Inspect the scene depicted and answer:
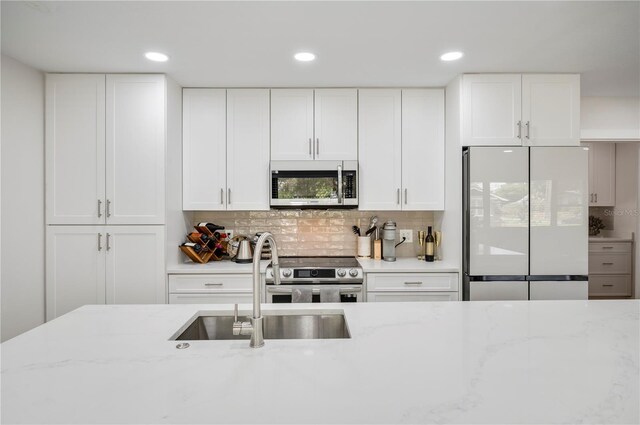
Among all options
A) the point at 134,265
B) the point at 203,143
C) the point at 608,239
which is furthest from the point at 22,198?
the point at 608,239

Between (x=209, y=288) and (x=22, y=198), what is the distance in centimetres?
143

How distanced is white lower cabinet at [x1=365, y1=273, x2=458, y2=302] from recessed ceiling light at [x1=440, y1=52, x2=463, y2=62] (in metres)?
1.56

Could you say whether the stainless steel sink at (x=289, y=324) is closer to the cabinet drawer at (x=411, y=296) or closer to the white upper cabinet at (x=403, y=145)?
the cabinet drawer at (x=411, y=296)

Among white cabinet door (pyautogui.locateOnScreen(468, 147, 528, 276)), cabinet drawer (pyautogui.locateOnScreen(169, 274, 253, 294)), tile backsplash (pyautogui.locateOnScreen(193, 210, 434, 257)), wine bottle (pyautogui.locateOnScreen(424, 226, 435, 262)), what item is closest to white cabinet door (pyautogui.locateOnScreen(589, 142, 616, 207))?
white cabinet door (pyautogui.locateOnScreen(468, 147, 528, 276))

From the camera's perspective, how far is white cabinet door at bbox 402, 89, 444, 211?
3.16m

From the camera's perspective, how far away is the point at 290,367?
1.07 m

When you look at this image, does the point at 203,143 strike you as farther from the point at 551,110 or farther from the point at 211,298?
the point at 551,110

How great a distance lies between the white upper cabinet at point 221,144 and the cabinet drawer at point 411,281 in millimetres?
1216

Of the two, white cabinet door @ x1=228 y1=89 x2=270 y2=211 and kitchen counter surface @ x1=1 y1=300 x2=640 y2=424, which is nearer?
kitchen counter surface @ x1=1 y1=300 x2=640 y2=424

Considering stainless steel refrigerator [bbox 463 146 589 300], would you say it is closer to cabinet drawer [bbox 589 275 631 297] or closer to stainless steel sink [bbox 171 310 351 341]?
stainless steel sink [bbox 171 310 351 341]

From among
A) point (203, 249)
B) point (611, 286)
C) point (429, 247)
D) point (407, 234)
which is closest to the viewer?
point (203, 249)

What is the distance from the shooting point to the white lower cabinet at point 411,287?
2881mm

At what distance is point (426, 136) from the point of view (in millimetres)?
3160

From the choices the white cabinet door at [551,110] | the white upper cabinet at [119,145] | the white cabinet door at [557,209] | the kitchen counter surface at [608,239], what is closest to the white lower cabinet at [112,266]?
the white upper cabinet at [119,145]
